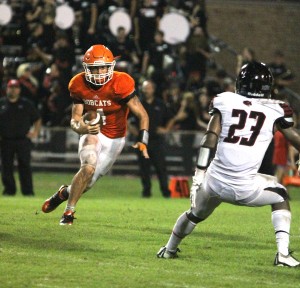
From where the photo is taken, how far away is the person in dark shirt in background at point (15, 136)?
16.6m

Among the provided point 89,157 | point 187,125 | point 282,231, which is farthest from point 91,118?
point 187,125

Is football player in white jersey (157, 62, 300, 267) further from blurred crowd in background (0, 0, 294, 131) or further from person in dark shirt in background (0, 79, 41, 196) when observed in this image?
blurred crowd in background (0, 0, 294, 131)

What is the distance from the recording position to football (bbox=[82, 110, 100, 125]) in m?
10.5

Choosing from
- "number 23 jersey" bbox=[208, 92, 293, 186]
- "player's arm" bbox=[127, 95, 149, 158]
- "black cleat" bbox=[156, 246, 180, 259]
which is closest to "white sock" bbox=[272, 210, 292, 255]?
"number 23 jersey" bbox=[208, 92, 293, 186]

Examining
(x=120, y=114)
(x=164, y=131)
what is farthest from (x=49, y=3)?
(x=120, y=114)

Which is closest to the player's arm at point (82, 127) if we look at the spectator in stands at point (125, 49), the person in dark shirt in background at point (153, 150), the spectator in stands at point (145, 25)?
the person in dark shirt in background at point (153, 150)

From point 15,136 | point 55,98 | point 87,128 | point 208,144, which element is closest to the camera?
point 208,144

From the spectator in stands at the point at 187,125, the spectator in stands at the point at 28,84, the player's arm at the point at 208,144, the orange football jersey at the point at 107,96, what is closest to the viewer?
the player's arm at the point at 208,144

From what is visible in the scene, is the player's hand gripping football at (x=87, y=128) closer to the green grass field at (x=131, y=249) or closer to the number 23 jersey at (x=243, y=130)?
the green grass field at (x=131, y=249)

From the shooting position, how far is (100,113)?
36.2ft

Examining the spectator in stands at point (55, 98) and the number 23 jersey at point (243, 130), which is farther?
the spectator in stands at point (55, 98)

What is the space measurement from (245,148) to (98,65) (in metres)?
3.20

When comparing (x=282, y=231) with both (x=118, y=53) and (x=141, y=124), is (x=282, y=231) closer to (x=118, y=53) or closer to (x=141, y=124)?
(x=141, y=124)

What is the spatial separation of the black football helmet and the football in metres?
2.68
